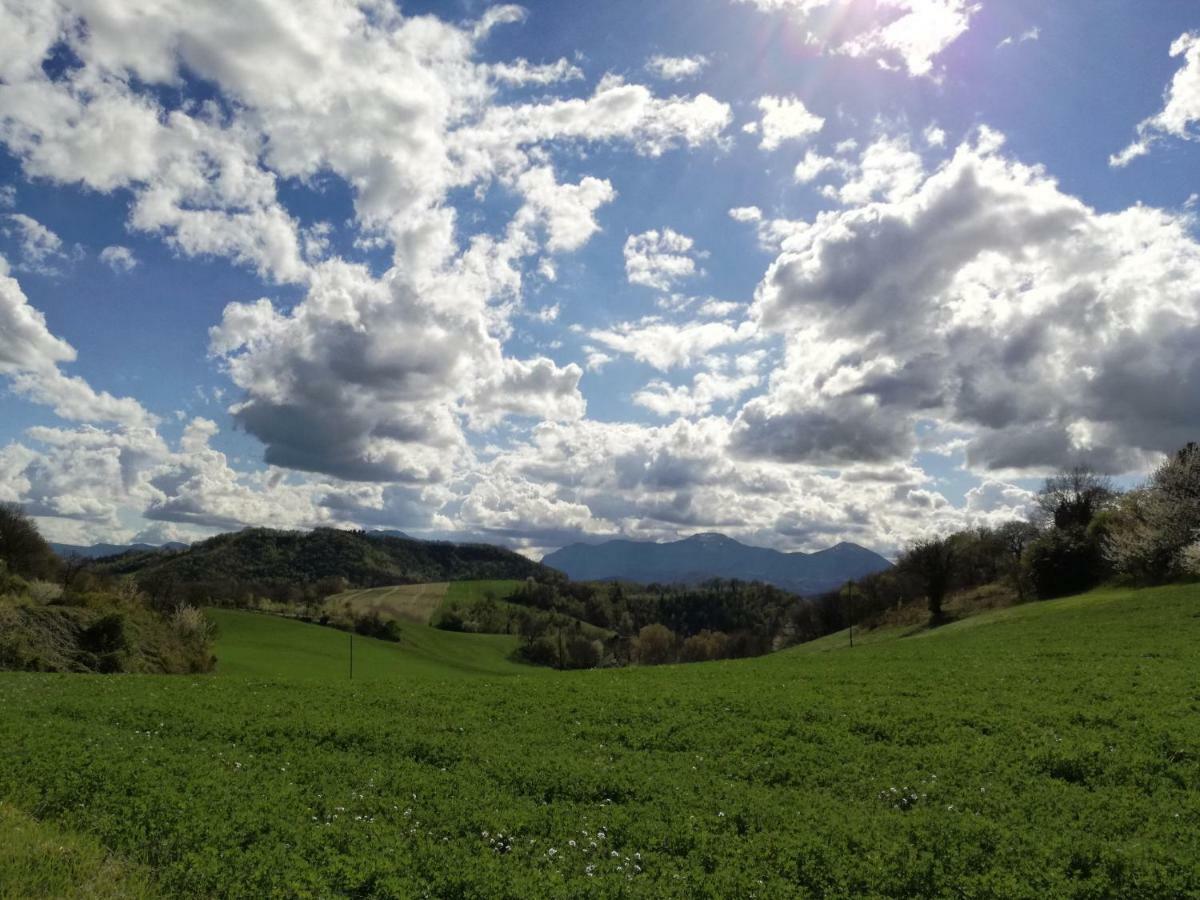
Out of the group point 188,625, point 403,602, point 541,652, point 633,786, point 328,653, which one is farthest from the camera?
point 403,602

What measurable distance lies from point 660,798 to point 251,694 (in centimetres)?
1721

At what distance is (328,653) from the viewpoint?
3807 inches

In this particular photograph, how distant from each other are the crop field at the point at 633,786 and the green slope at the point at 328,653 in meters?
47.5

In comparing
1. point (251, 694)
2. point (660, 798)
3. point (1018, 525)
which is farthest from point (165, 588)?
point (1018, 525)

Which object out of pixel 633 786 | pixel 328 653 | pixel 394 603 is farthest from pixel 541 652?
pixel 633 786

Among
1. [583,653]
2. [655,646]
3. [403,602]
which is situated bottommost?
[583,653]

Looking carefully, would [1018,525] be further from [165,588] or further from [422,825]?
[165,588]

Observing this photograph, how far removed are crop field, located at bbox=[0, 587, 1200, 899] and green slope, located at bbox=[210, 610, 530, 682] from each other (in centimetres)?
4751

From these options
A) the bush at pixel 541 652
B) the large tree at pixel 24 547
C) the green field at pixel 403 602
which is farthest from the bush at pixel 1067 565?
the green field at pixel 403 602

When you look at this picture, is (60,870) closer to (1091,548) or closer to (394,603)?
(1091,548)

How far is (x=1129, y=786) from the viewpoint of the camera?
13250 millimetres

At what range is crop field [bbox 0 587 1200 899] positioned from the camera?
392 inches

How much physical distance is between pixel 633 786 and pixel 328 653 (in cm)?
9384

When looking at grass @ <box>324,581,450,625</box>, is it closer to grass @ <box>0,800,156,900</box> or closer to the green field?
the green field
